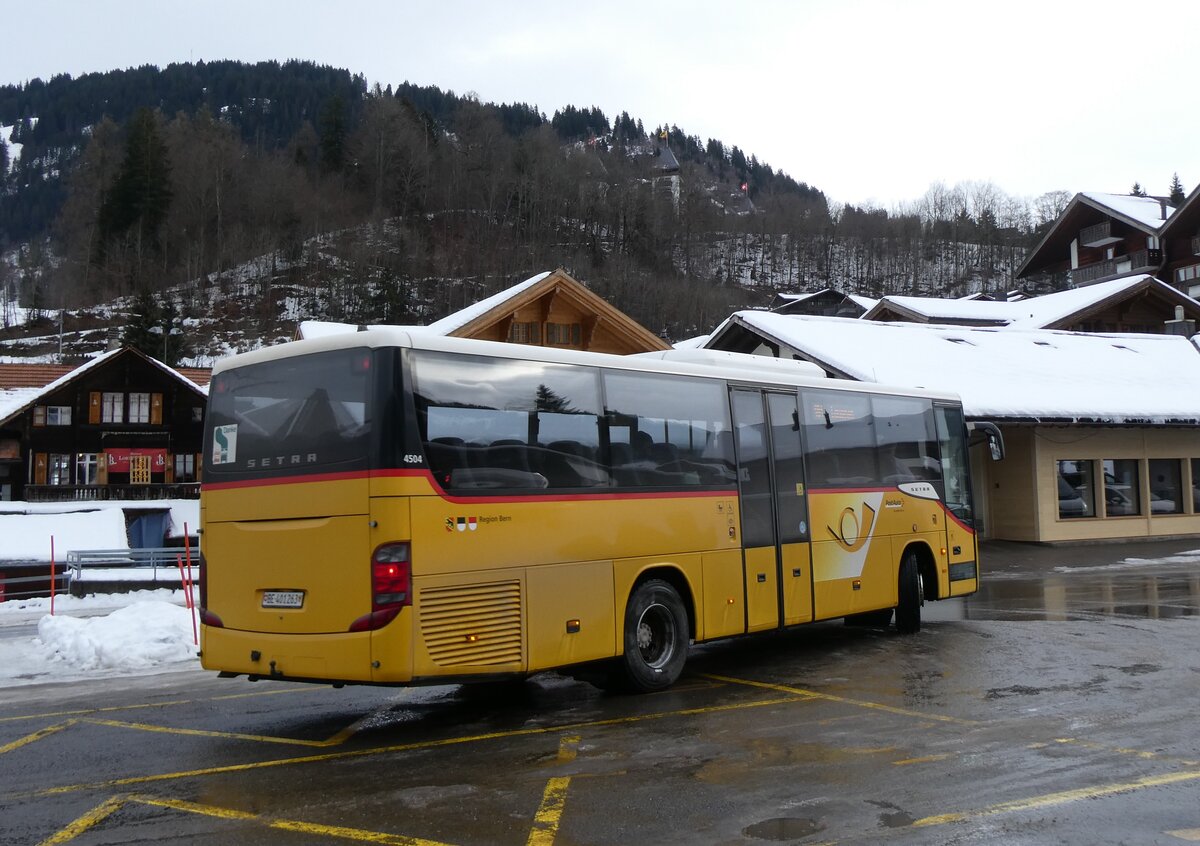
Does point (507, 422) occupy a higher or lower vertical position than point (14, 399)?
lower

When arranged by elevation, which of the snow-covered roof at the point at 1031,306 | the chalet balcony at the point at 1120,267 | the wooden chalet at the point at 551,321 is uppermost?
the chalet balcony at the point at 1120,267

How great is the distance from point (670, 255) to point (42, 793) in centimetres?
10442

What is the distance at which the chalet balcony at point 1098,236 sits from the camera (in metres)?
55.9

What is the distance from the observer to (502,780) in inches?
255

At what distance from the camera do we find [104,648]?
41.1ft

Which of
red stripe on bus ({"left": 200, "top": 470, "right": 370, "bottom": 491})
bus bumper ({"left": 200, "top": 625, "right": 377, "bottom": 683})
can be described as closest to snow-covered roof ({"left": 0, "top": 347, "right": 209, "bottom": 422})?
red stripe on bus ({"left": 200, "top": 470, "right": 370, "bottom": 491})

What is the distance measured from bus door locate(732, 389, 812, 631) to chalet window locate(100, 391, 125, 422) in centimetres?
5335

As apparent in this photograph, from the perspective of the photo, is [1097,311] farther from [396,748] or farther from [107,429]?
[107,429]

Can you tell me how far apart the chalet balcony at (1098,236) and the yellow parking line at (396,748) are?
55.2 meters

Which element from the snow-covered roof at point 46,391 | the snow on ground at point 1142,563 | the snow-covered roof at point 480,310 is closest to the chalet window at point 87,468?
the snow-covered roof at point 46,391

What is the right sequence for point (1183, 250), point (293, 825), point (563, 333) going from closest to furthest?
point (293, 825), point (563, 333), point (1183, 250)

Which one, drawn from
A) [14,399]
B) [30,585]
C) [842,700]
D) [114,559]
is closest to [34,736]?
[842,700]

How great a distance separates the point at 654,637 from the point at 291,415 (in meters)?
3.94

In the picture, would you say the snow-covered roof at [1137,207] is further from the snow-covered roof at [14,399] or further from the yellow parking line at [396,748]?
the snow-covered roof at [14,399]
